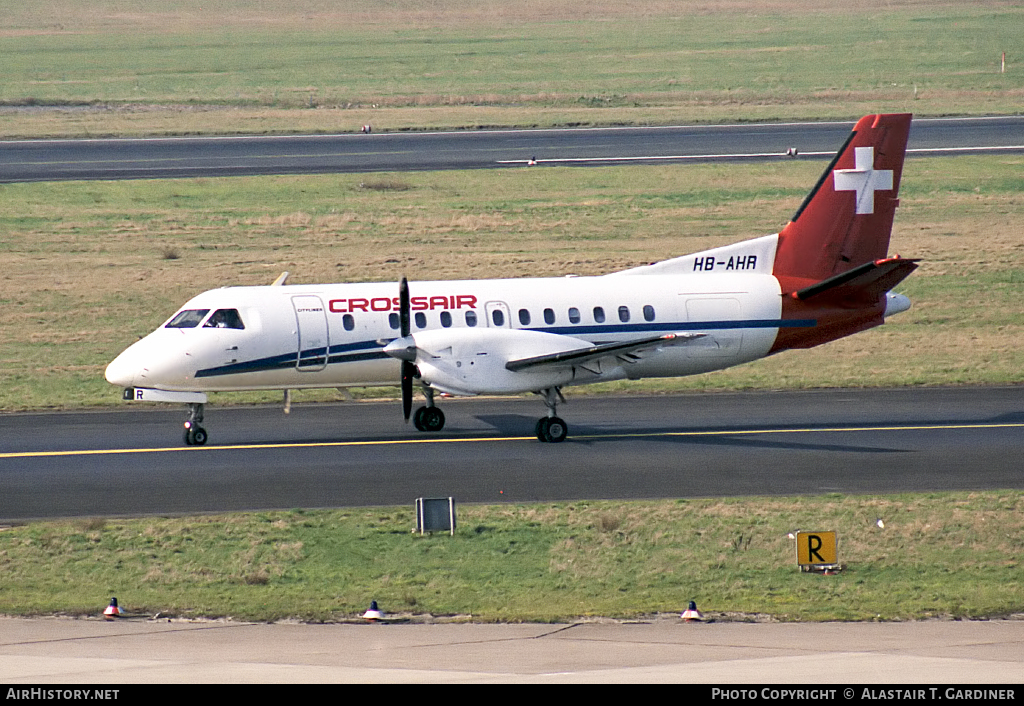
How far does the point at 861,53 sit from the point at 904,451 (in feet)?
300

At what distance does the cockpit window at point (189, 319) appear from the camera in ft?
93.1

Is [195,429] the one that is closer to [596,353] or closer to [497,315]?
[497,315]

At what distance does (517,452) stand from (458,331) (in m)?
2.81

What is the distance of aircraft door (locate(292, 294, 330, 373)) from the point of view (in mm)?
28484

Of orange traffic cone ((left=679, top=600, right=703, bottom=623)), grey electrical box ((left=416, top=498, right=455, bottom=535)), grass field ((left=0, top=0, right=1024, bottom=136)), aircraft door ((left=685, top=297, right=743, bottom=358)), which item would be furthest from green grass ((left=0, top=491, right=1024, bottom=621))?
grass field ((left=0, top=0, right=1024, bottom=136))

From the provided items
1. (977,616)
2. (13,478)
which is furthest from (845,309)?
(13,478)

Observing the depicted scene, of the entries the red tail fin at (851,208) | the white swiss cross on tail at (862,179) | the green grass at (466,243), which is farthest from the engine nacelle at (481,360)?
the white swiss cross on tail at (862,179)

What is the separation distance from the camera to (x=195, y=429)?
28.2 metres

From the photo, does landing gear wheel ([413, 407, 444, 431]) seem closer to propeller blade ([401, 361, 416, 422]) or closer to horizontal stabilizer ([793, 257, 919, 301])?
propeller blade ([401, 361, 416, 422])

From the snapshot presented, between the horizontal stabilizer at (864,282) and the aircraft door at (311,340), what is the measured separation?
1017 centimetres

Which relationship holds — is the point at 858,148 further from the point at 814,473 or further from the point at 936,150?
the point at 936,150

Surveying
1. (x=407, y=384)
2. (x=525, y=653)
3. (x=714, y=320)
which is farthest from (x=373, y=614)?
(x=714, y=320)

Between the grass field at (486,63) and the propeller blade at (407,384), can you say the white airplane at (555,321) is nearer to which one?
the propeller blade at (407,384)

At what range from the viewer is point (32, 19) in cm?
14438
